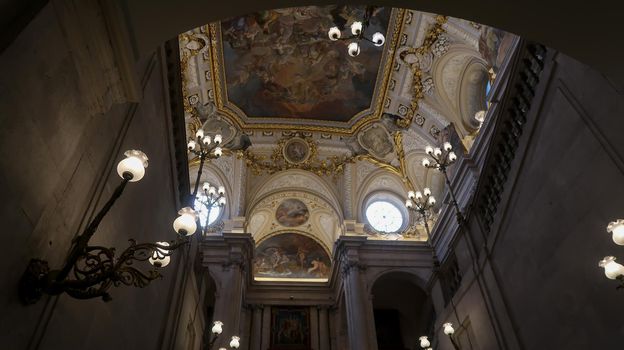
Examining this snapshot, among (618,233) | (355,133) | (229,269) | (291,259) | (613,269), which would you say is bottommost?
(613,269)

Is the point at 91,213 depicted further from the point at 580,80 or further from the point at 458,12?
the point at 580,80

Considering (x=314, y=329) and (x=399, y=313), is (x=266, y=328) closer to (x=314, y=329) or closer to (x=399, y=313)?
(x=314, y=329)

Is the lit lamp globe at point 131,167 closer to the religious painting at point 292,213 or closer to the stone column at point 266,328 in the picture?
the stone column at point 266,328

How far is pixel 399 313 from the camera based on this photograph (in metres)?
19.4

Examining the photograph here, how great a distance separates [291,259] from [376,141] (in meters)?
7.28

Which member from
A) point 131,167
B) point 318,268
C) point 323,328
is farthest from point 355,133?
point 131,167

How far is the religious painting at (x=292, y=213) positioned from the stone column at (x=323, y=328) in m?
4.24

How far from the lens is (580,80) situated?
252 inches

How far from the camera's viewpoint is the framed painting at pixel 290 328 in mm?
18125

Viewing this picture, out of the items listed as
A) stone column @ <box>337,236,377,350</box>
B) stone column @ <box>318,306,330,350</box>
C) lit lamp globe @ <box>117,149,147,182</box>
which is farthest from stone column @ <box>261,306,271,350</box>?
lit lamp globe @ <box>117,149,147,182</box>

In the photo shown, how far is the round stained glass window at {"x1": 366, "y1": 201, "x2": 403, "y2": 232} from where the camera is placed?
61.3 feet

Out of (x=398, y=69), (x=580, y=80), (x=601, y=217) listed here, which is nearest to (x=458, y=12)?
(x=580, y=80)

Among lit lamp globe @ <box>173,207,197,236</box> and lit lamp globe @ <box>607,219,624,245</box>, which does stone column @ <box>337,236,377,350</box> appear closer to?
lit lamp globe @ <box>607,219,624,245</box>

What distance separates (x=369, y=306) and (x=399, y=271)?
2.09m
